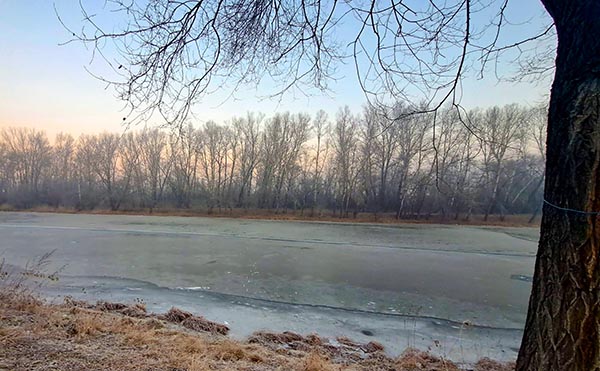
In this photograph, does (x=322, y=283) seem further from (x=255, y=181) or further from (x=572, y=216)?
(x=255, y=181)

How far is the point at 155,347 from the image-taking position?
3.03 metres

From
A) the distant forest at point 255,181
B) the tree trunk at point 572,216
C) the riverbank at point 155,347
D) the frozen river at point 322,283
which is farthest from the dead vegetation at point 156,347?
the distant forest at point 255,181

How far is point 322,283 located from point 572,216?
6.45m

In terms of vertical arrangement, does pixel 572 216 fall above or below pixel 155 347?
above

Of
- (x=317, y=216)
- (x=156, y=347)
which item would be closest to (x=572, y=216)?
(x=156, y=347)

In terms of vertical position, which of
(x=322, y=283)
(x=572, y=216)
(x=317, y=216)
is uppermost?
(x=572, y=216)

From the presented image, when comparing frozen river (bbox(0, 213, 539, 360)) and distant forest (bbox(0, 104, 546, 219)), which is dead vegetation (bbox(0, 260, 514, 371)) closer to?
frozen river (bbox(0, 213, 539, 360))

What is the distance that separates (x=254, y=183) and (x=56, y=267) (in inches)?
937

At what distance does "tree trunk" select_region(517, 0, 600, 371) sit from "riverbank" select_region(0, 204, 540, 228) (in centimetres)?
2429

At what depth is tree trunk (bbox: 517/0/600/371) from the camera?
4.03 feet

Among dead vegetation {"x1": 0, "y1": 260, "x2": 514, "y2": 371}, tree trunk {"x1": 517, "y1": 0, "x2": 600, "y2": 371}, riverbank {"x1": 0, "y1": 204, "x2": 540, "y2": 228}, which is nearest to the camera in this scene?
tree trunk {"x1": 517, "y1": 0, "x2": 600, "y2": 371}

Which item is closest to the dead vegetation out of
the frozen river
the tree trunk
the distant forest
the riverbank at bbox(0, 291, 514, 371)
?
the riverbank at bbox(0, 291, 514, 371)

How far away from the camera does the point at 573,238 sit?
1.26 m

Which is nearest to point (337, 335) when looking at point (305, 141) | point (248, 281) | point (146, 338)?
point (146, 338)
